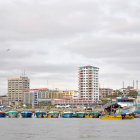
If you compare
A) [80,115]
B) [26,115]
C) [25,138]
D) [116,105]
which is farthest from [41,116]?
[25,138]

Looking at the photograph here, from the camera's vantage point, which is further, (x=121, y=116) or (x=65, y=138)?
(x=121, y=116)

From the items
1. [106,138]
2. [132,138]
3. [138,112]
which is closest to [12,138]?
[106,138]

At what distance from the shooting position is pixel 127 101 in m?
192

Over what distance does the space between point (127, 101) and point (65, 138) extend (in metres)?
120

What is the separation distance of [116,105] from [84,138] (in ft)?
395

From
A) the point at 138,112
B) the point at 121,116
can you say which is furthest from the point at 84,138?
the point at 138,112

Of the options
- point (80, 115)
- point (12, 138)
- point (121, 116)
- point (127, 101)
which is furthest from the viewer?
point (127, 101)

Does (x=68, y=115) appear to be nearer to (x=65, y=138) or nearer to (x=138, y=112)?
(x=138, y=112)

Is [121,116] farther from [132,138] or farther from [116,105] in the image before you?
[132,138]

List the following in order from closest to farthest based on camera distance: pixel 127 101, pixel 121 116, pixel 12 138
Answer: pixel 12 138 → pixel 121 116 → pixel 127 101

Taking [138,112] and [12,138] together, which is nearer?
[12,138]

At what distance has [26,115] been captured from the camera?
182750 mm

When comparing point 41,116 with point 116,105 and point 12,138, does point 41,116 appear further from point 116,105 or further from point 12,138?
point 12,138

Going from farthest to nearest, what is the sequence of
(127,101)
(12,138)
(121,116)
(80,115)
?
(127,101)
(80,115)
(121,116)
(12,138)
